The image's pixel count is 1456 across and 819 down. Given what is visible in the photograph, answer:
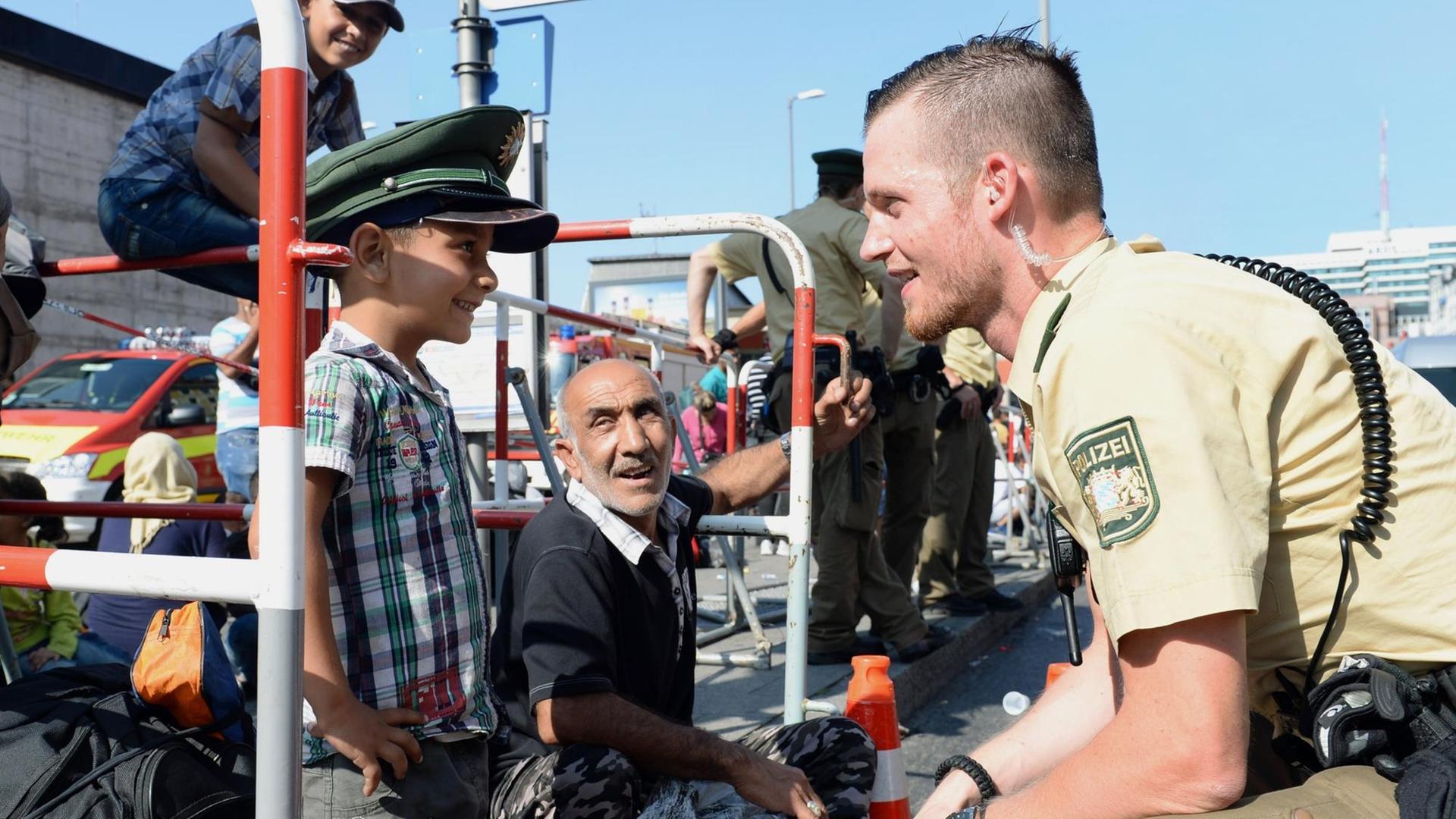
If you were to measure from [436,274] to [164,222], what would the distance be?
1176 mm

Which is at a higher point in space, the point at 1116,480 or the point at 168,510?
the point at 1116,480

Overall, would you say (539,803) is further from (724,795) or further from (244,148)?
(244,148)

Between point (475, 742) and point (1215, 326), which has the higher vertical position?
point (1215, 326)

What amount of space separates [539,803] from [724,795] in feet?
1.45

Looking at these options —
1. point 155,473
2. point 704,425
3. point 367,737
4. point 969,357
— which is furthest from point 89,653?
point 704,425

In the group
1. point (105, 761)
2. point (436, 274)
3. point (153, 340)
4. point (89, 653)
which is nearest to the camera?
point (105, 761)

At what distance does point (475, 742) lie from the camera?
204 cm

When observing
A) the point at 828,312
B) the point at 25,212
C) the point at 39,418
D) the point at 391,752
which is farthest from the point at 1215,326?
the point at 25,212

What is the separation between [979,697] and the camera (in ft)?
17.5

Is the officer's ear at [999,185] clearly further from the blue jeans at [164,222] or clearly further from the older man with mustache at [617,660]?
the blue jeans at [164,222]

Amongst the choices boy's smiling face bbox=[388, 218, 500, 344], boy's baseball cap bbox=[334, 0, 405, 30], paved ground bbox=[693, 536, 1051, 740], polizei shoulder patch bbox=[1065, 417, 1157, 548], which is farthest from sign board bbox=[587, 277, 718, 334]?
polizei shoulder patch bbox=[1065, 417, 1157, 548]

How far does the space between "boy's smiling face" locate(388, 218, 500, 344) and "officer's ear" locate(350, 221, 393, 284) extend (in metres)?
0.01

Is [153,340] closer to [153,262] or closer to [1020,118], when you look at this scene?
[153,262]

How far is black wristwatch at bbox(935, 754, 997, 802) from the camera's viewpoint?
1965mm
